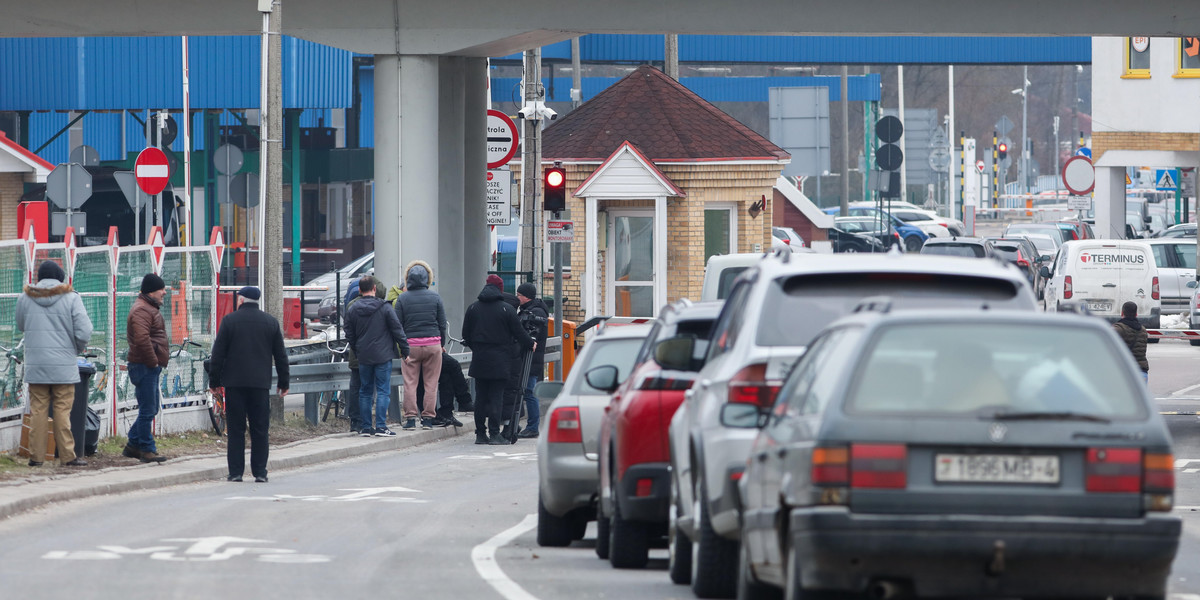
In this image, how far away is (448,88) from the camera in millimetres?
23828

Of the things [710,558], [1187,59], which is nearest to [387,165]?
[710,558]

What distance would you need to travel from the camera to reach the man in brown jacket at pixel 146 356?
16.2 meters

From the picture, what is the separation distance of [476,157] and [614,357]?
1333 cm

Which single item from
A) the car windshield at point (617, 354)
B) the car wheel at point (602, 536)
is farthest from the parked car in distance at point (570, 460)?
the car wheel at point (602, 536)

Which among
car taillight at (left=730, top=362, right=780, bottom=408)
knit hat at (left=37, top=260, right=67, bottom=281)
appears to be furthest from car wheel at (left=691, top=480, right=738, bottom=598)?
knit hat at (left=37, top=260, right=67, bottom=281)

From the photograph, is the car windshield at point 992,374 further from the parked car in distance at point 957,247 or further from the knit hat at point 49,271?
the parked car in distance at point 957,247

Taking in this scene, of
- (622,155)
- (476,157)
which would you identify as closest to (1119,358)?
(476,157)

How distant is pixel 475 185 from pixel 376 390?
20.6ft

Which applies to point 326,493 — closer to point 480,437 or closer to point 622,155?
point 480,437

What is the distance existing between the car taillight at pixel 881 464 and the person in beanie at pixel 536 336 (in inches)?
553

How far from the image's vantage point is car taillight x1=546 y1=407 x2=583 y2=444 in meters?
11.7

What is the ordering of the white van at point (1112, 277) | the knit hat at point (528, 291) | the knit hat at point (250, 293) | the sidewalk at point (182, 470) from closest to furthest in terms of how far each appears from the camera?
the sidewalk at point (182, 470)
the knit hat at point (250, 293)
the knit hat at point (528, 291)
the white van at point (1112, 277)

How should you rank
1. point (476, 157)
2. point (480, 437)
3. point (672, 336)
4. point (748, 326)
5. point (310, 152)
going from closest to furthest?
point (748, 326)
point (672, 336)
point (480, 437)
point (476, 157)
point (310, 152)

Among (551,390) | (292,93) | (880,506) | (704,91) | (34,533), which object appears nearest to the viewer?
(880,506)
